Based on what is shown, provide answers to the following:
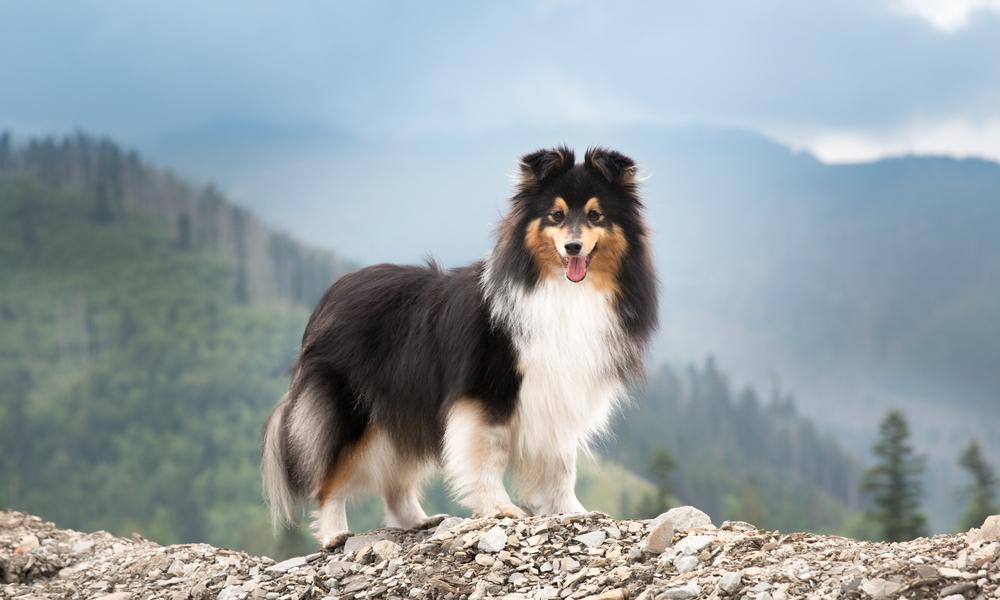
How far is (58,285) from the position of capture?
157625 millimetres

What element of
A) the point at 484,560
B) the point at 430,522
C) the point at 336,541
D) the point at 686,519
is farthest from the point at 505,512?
the point at 336,541

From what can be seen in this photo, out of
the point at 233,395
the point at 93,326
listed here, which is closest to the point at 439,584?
the point at 233,395

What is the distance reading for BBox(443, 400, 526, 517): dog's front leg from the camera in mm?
8414

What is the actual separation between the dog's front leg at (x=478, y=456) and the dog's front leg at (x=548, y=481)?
0.34 m

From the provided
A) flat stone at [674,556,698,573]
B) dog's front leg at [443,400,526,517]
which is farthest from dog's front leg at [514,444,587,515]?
flat stone at [674,556,698,573]

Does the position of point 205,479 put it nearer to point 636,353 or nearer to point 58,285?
point 58,285

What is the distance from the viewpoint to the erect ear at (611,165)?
8594 mm

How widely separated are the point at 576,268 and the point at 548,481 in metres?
1.68

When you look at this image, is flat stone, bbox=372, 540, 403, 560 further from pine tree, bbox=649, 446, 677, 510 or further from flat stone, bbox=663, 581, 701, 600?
pine tree, bbox=649, 446, 677, 510

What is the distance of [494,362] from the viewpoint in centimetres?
852

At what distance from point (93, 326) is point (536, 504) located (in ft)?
507

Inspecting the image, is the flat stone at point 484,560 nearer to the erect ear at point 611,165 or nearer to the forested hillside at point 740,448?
the erect ear at point 611,165

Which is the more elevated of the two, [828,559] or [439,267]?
[439,267]

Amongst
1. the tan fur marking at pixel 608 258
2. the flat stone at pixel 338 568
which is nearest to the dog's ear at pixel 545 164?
the tan fur marking at pixel 608 258
